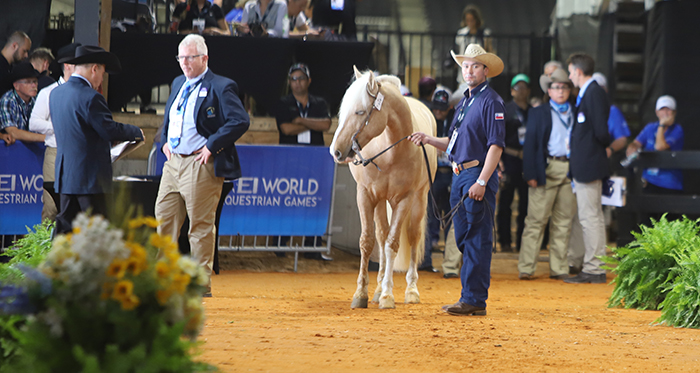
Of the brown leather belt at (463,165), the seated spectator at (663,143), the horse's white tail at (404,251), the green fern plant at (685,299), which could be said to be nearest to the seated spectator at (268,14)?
the horse's white tail at (404,251)

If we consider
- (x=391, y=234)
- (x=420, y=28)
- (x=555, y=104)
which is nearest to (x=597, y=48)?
(x=420, y=28)

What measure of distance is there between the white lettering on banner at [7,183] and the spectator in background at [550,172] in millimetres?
6002

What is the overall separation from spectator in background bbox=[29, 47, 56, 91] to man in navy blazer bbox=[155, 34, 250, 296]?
9.89 feet

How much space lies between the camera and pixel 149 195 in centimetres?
715

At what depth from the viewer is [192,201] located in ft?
20.9

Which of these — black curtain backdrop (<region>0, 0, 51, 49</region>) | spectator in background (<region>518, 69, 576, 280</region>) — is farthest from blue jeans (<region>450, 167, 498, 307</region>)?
black curtain backdrop (<region>0, 0, 51, 49</region>)

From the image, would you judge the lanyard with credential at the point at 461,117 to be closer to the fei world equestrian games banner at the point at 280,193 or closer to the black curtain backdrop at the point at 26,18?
the fei world equestrian games banner at the point at 280,193

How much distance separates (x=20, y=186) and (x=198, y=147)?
120 inches

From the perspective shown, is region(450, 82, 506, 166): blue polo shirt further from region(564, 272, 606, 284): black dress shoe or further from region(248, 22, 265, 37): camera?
region(248, 22, 265, 37): camera

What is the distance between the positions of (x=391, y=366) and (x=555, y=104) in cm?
600

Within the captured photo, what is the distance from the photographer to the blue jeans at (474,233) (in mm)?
5902

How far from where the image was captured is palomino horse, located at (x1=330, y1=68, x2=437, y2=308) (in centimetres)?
605

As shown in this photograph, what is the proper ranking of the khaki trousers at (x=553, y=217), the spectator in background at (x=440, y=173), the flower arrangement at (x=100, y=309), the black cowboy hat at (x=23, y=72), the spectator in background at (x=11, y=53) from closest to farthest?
the flower arrangement at (x=100, y=309), the black cowboy hat at (x=23, y=72), the spectator in background at (x=11, y=53), the khaki trousers at (x=553, y=217), the spectator in background at (x=440, y=173)

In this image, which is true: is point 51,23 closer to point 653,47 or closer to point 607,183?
point 607,183
